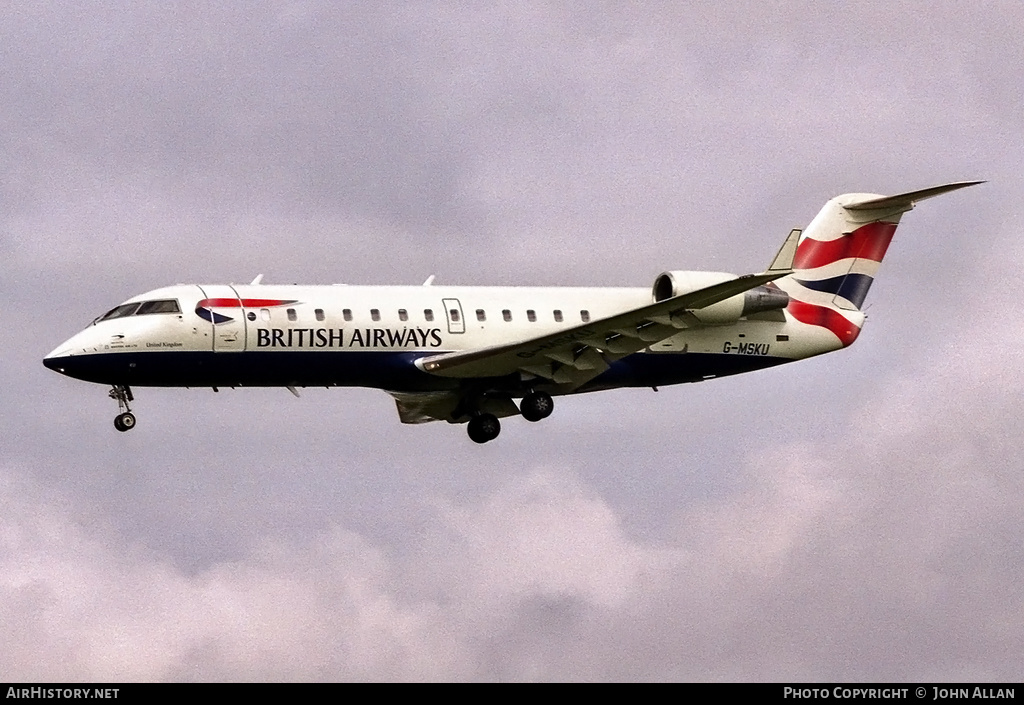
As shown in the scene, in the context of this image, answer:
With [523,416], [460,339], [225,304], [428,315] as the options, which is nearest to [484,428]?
[523,416]

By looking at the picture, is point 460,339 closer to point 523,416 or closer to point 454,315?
point 454,315

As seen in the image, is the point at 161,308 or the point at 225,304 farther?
the point at 225,304

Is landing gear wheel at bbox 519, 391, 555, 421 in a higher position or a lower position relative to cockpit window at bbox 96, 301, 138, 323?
lower

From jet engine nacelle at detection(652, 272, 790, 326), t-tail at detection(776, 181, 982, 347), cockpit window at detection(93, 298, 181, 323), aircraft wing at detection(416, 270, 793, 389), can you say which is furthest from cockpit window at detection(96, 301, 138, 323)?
t-tail at detection(776, 181, 982, 347)

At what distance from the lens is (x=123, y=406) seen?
48312 mm

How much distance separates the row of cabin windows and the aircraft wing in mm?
1047

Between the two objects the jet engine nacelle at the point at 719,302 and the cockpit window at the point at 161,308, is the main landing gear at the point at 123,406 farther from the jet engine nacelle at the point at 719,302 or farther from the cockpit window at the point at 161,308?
the jet engine nacelle at the point at 719,302

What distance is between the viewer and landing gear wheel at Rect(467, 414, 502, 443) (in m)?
51.3

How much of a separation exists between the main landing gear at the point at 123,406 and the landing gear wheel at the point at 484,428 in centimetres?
858

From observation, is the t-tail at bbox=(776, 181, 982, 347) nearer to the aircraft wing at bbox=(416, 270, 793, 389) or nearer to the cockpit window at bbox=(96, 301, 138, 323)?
the aircraft wing at bbox=(416, 270, 793, 389)

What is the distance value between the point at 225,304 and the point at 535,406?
798 cm

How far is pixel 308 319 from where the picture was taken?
48.2 metres
